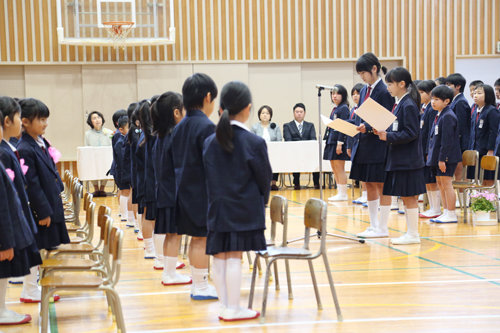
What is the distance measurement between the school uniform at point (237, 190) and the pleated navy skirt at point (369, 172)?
265 cm

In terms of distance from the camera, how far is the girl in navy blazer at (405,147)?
4988 mm

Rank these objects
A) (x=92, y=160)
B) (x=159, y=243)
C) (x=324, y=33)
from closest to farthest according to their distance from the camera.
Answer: (x=159, y=243), (x=92, y=160), (x=324, y=33)

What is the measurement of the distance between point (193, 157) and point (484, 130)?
518 cm

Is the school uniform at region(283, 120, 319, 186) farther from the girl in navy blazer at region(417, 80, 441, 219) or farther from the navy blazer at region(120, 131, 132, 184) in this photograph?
the navy blazer at region(120, 131, 132, 184)

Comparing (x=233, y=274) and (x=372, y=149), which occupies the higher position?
(x=372, y=149)

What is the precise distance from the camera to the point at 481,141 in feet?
23.7

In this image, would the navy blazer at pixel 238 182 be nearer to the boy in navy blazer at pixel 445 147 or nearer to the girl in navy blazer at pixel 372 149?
the girl in navy blazer at pixel 372 149

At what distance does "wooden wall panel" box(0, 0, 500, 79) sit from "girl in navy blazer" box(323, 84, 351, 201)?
3871 millimetres

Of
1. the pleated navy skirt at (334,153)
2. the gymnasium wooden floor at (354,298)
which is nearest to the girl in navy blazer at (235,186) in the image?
the gymnasium wooden floor at (354,298)

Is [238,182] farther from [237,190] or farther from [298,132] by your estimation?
[298,132]

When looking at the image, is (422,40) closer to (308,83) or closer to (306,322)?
(308,83)

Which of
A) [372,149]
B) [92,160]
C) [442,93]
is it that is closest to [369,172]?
[372,149]

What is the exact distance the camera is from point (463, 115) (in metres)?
7.18

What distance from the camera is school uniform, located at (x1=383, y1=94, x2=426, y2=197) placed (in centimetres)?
498
